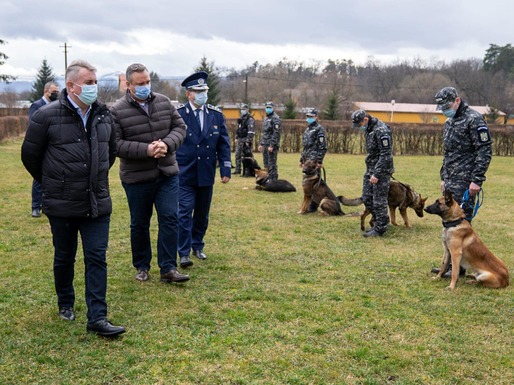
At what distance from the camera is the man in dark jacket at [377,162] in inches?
296

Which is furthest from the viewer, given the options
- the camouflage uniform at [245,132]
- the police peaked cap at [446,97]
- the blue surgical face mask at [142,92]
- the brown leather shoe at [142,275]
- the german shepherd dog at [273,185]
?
the camouflage uniform at [245,132]

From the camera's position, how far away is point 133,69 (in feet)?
16.1

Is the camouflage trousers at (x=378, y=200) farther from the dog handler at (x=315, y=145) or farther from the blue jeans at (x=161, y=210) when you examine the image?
the blue jeans at (x=161, y=210)

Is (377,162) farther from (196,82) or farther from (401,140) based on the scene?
(401,140)

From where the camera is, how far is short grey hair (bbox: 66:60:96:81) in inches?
152

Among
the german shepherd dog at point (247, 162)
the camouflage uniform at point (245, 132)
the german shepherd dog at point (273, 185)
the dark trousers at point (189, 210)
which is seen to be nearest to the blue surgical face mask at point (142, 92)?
the dark trousers at point (189, 210)

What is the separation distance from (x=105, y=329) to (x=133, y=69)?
235cm

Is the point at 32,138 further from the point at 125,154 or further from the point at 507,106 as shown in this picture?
the point at 507,106

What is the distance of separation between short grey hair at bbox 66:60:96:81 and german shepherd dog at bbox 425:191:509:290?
375cm

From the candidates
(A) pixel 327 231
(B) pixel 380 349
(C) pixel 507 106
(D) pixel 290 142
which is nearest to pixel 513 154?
(D) pixel 290 142

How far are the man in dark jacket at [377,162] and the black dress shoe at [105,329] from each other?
463cm

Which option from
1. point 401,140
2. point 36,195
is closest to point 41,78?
point 401,140

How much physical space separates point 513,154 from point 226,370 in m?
24.3

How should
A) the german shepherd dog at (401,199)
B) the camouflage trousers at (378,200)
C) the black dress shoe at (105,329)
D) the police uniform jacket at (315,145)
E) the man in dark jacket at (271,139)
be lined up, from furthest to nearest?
the man in dark jacket at (271,139)
the police uniform jacket at (315,145)
the german shepherd dog at (401,199)
the camouflage trousers at (378,200)
the black dress shoe at (105,329)
